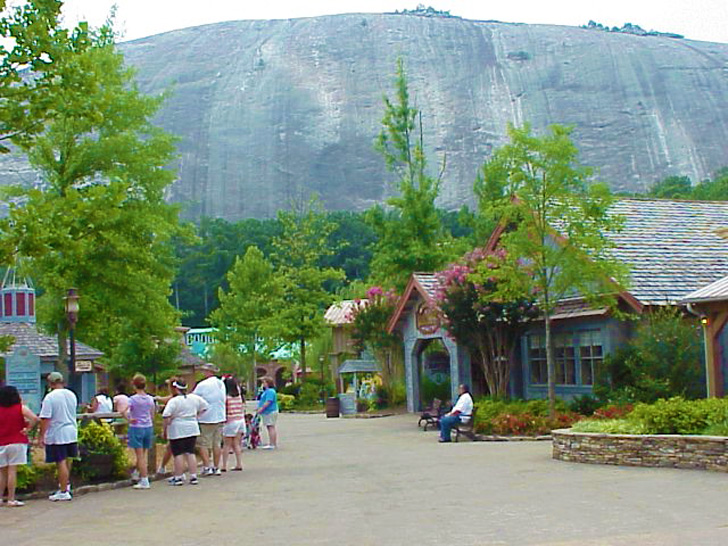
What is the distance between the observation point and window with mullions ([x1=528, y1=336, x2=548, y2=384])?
31.6 meters

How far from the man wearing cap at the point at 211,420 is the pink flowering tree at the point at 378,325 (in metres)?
24.1

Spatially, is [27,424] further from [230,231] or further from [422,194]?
[230,231]

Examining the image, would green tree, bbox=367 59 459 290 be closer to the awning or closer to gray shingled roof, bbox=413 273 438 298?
the awning

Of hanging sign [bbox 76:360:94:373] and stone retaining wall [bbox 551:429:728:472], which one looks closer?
stone retaining wall [bbox 551:429:728:472]

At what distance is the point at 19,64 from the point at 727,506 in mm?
10224

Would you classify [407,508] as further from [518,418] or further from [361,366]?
[361,366]

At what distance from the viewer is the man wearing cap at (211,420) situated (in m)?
16.8

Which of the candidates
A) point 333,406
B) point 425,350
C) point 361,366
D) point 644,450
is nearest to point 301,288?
point 361,366

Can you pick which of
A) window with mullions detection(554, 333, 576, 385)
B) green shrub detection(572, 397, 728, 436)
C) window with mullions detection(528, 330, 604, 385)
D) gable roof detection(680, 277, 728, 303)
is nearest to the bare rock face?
window with mullions detection(528, 330, 604, 385)

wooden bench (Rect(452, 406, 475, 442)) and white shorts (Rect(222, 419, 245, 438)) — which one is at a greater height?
white shorts (Rect(222, 419, 245, 438))

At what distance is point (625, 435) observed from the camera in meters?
16.5

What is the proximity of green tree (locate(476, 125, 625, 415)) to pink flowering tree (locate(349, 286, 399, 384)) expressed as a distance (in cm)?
1608

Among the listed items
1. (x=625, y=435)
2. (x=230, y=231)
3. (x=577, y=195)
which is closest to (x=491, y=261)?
(x=577, y=195)

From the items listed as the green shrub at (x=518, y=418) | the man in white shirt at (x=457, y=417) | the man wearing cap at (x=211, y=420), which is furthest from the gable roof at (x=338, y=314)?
the man wearing cap at (x=211, y=420)
